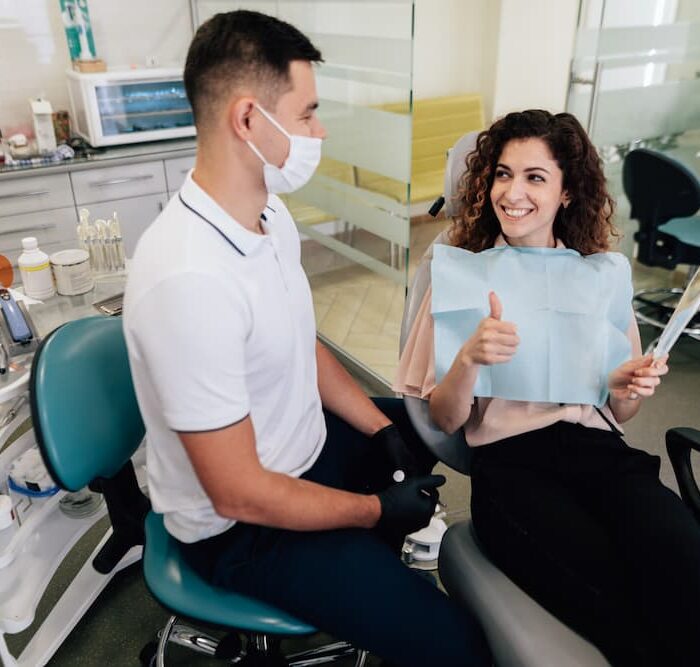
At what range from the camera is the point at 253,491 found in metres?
0.98

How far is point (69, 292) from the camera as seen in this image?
170 cm

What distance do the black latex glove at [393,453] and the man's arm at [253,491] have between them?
Result: 186 millimetres

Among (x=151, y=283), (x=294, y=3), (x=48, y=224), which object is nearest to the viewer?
(x=151, y=283)

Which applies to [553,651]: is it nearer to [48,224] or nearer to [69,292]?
[69,292]

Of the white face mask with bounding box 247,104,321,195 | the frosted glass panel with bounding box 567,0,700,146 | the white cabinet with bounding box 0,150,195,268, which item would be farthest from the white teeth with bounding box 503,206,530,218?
the white cabinet with bounding box 0,150,195,268

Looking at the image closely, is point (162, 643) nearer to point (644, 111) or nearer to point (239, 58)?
point (239, 58)

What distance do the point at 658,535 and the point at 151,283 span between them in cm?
87

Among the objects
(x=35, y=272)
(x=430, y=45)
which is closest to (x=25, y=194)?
(x=35, y=272)

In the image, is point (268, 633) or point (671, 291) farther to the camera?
point (671, 291)

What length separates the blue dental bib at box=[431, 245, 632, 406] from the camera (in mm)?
1301

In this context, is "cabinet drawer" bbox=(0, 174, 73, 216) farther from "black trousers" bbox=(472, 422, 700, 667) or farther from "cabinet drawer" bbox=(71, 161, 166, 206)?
"black trousers" bbox=(472, 422, 700, 667)

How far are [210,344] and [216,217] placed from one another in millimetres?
208

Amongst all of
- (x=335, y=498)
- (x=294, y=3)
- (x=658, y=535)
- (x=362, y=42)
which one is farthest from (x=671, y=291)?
(x=335, y=498)

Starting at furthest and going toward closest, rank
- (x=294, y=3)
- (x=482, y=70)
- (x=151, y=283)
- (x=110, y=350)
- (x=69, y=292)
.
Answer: (x=482, y=70), (x=294, y=3), (x=69, y=292), (x=110, y=350), (x=151, y=283)
